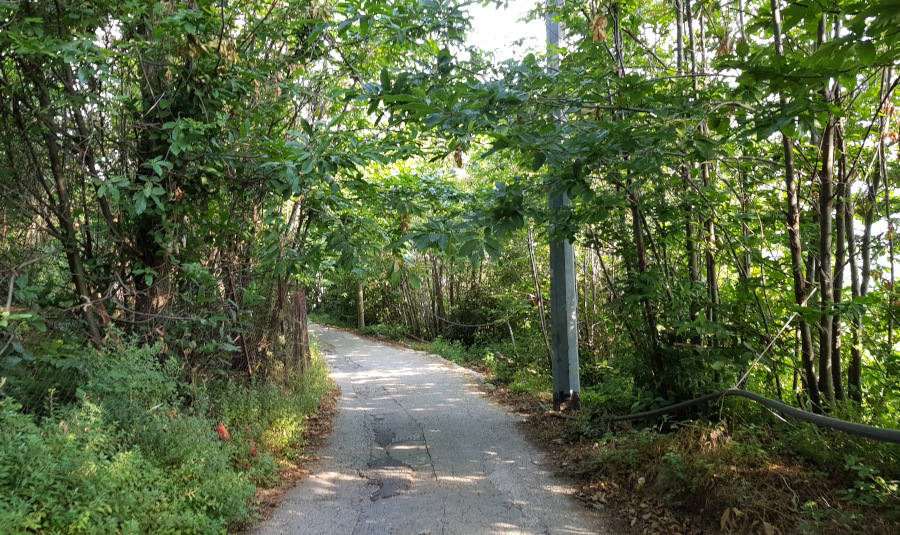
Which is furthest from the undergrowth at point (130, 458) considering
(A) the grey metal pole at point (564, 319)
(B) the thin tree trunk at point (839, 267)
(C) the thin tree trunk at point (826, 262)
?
(B) the thin tree trunk at point (839, 267)

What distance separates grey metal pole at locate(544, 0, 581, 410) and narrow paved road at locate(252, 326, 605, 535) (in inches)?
36.5

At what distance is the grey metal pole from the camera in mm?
7219

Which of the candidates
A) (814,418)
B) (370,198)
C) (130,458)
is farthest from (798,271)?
(130,458)

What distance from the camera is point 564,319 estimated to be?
7.25 meters

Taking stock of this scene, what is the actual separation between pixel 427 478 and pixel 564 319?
116 inches

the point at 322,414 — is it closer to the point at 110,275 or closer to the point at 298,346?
the point at 298,346

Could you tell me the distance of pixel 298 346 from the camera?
9.16m

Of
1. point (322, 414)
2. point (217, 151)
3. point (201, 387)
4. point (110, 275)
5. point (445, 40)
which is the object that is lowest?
point (322, 414)

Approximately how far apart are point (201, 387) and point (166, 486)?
2.09 m

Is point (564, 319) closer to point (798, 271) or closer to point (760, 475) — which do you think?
point (798, 271)

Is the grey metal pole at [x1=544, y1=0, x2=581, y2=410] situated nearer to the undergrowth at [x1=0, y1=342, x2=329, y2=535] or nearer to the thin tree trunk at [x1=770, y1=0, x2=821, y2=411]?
the thin tree trunk at [x1=770, y1=0, x2=821, y2=411]

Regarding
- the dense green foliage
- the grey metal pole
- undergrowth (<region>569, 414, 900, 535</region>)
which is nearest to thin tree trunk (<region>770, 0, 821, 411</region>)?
the dense green foliage

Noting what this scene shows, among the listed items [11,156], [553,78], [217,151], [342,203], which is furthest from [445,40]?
[11,156]

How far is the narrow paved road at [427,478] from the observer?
4324 millimetres
